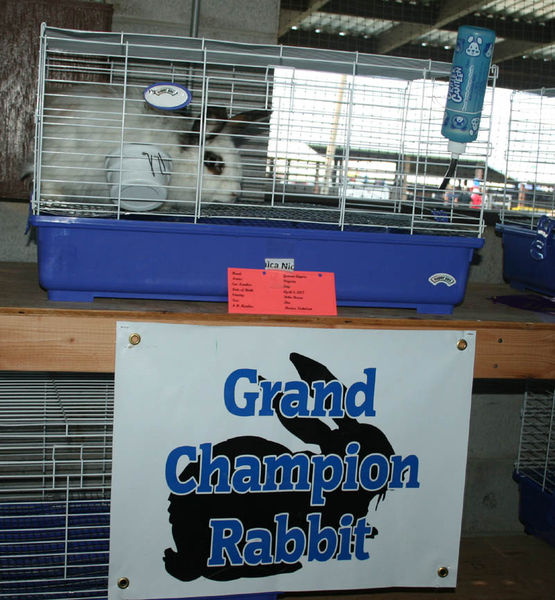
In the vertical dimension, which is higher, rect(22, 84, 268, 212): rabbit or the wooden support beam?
rect(22, 84, 268, 212): rabbit

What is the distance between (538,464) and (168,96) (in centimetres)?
150

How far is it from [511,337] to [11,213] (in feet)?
3.89

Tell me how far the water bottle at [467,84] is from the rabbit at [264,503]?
1.57 ft

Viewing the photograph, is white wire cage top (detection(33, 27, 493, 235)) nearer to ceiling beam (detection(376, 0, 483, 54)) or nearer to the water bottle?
the water bottle

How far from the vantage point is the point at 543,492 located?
69.2 inches

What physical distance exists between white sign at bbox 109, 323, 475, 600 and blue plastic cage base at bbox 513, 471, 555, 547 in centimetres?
62

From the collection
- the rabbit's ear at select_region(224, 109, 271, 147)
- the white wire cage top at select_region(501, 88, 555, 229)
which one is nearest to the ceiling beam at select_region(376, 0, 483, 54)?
the white wire cage top at select_region(501, 88, 555, 229)

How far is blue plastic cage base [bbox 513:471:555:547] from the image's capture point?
5.67 feet

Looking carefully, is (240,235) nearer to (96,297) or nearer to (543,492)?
(96,297)

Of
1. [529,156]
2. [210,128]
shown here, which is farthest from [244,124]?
[529,156]

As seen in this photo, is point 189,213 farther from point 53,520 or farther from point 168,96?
point 53,520

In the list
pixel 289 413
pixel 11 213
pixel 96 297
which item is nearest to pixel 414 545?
pixel 289 413

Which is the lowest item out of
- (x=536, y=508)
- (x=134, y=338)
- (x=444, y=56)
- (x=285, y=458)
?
→ (x=536, y=508)

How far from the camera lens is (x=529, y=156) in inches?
70.9
